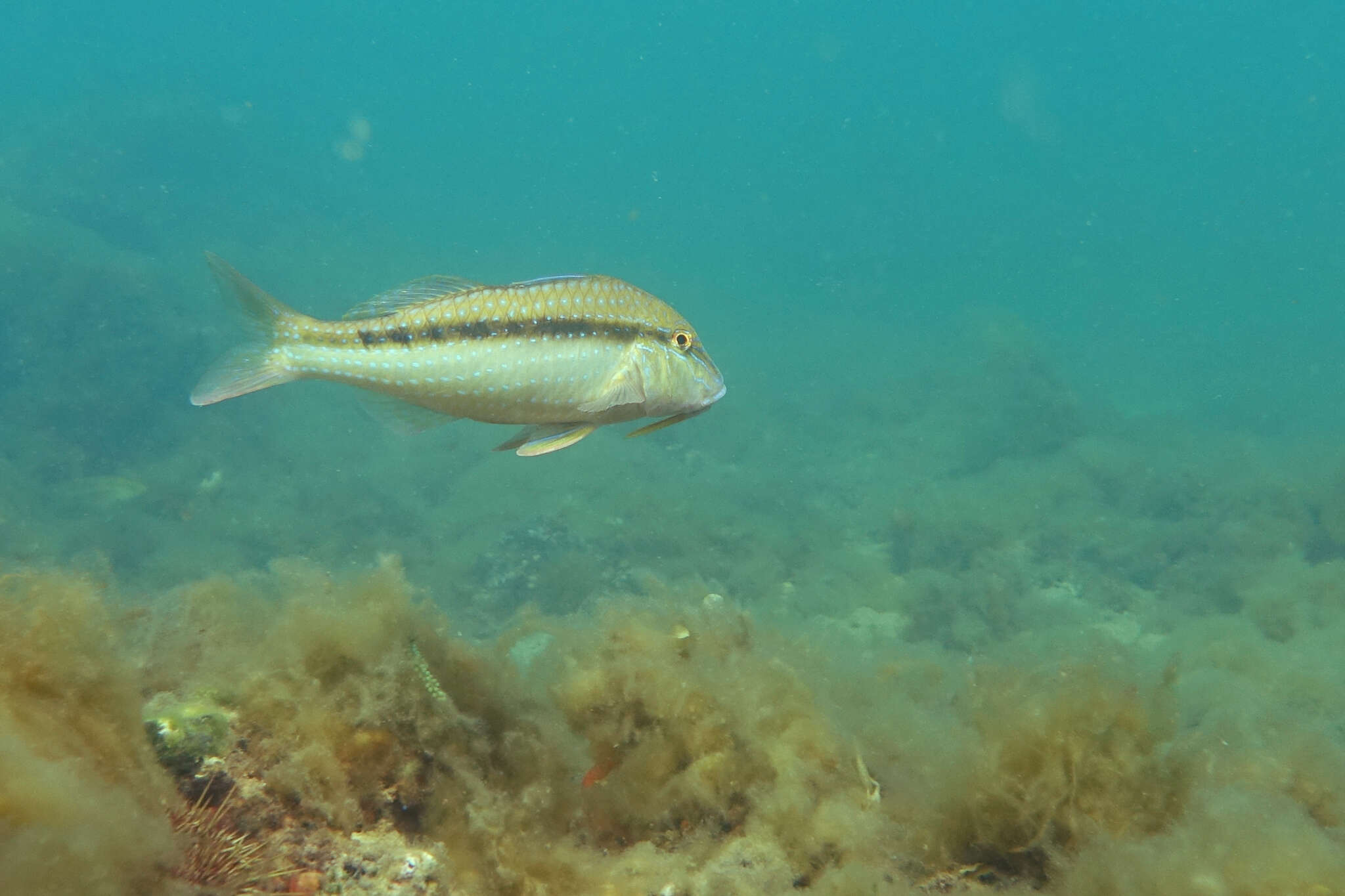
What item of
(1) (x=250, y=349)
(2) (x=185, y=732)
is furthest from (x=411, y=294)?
(2) (x=185, y=732)

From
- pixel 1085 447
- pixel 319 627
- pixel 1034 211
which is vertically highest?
pixel 1034 211

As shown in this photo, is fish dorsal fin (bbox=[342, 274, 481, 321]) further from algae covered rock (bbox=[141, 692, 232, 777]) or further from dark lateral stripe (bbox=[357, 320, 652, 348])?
algae covered rock (bbox=[141, 692, 232, 777])

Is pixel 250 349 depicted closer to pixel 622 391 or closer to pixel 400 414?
pixel 400 414

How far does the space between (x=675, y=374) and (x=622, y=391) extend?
9.9 inches

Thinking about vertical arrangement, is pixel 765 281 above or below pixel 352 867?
above

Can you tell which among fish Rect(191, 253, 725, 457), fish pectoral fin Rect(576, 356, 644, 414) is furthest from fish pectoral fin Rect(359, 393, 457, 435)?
fish pectoral fin Rect(576, 356, 644, 414)

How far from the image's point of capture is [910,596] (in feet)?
40.6

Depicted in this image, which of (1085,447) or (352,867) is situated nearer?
(352,867)

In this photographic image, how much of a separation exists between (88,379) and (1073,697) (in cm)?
2428

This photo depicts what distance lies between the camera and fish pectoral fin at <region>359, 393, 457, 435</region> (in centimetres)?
299

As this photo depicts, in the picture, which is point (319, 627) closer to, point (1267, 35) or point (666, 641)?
point (666, 641)

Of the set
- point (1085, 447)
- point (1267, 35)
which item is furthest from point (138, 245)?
point (1267, 35)

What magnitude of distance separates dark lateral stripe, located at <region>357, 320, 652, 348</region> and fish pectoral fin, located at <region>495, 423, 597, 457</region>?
1.38 ft

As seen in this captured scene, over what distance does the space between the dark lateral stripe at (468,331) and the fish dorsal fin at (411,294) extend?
0.16 meters
